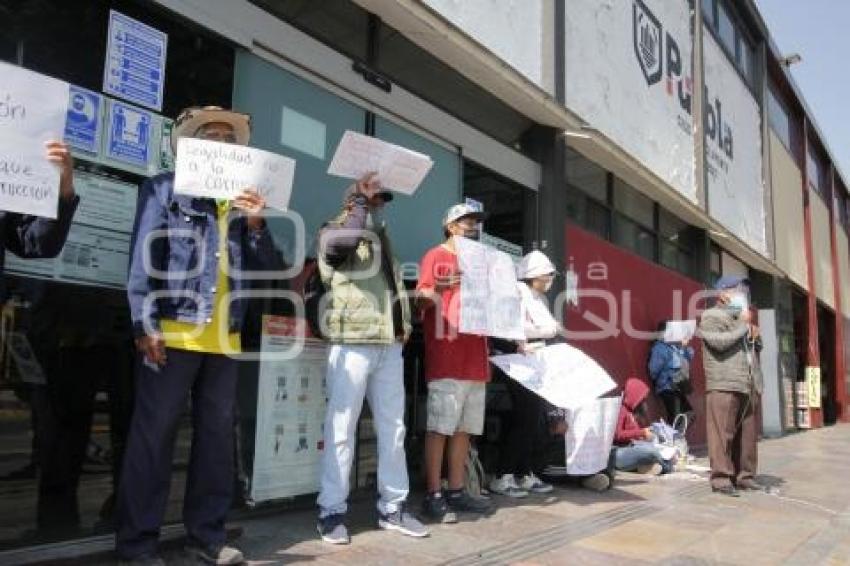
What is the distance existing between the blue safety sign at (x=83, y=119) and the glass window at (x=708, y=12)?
11.0m

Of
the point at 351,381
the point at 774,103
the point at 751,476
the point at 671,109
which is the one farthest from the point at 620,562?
the point at 774,103

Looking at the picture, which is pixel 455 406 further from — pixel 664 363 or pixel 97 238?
pixel 664 363

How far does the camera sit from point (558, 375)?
520 cm

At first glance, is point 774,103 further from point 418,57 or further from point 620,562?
point 620,562

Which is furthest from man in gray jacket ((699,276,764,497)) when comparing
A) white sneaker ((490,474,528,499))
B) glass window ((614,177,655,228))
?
glass window ((614,177,655,228))

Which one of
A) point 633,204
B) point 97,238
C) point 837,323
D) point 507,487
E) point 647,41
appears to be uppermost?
point 647,41

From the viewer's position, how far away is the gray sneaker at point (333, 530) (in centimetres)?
374

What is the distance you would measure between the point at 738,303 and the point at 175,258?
492cm

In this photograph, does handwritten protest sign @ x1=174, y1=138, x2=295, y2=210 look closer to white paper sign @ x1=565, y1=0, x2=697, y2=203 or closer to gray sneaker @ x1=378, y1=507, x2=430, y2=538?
gray sneaker @ x1=378, y1=507, x2=430, y2=538

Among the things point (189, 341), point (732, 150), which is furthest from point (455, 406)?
point (732, 150)

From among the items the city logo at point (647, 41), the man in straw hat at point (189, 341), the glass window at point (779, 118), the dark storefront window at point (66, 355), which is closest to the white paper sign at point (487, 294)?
the man in straw hat at point (189, 341)

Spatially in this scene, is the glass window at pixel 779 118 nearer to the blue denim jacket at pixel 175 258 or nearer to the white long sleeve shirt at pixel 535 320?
the white long sleeve shirt at pixel 535 320

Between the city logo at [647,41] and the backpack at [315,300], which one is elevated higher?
the city logo at [647,41]

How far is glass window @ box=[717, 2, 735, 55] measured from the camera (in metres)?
13.3
